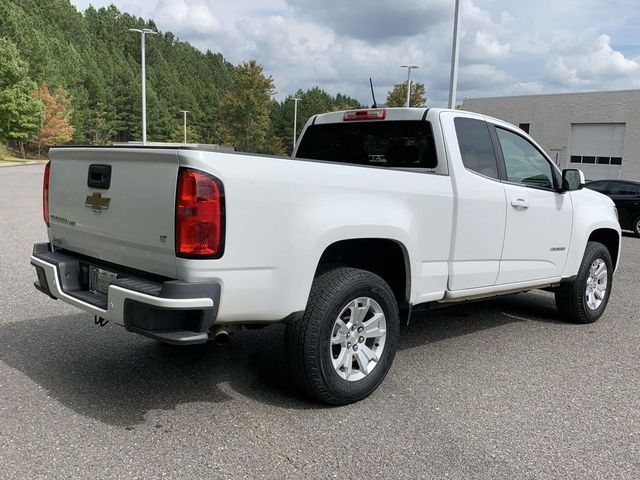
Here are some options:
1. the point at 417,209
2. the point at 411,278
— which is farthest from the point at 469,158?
the point at 411,278

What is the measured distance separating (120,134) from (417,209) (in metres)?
91.2

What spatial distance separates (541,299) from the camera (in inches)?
292

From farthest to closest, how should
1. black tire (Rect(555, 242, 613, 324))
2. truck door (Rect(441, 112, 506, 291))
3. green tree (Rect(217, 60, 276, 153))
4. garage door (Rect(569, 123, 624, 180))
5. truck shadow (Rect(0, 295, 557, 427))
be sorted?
green tree (Rect(217, 60, 276, 153)) → garage door (Rect(569, 123, 624, 180)) → black tire (Rect(555, 242, 613, 324)) → truck door (Rect(441, 112, 506, 291)) → truck shadow (Rect(0, 295, 557, 427))

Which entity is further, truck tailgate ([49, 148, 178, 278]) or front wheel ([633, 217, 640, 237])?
front wheel ([633, 217, 640, 237])

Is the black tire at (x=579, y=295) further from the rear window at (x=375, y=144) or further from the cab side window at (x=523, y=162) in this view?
the rear window at (x=375, y=144)

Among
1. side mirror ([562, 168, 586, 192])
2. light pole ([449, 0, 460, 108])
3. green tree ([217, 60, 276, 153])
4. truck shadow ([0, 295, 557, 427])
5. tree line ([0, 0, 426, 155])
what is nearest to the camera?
truck shadow ([0, 295, 557, 427])

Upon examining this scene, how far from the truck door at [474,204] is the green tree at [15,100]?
46.2m

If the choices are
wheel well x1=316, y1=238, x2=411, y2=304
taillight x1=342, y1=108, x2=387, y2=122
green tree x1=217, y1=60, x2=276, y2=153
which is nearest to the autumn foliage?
green tree x1=217, y1=60, x2=276, y2=153

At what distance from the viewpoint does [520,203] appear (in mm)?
4996

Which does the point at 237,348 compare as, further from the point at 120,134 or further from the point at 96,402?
the point at 120,134

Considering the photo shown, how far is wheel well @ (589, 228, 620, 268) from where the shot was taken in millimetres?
6445

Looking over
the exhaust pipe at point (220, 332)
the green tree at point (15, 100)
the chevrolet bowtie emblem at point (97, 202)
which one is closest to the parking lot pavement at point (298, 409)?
the exhaust pipe at point (220, 332)

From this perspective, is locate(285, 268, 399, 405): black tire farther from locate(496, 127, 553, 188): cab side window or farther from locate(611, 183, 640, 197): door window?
locate(611, 183, 640, 197): door window

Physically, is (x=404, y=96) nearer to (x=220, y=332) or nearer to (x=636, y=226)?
(x=636, y=226)
